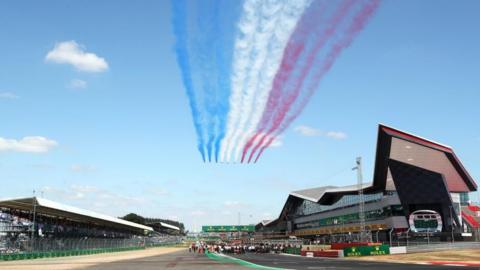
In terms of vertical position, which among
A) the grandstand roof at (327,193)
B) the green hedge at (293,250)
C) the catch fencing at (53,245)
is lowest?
the green hedge at (293,250)

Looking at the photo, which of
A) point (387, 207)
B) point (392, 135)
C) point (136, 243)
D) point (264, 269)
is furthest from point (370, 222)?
point (264, 269)

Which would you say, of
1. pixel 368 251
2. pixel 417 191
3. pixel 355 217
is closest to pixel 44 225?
pixel 368 251

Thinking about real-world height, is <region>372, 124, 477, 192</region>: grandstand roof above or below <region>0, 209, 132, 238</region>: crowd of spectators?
above

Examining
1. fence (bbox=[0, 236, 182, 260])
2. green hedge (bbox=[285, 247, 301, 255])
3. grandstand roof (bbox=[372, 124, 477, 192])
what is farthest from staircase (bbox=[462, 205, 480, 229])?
fence (bbox=[0, 236, 182, 260])

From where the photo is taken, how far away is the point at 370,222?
4552 inches

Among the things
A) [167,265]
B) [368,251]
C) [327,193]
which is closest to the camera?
[167,265]

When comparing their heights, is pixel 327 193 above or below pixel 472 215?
above

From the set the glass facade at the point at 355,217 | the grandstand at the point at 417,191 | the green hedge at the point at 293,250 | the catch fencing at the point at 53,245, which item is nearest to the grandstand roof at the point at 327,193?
the glass facade at the point at 355,217

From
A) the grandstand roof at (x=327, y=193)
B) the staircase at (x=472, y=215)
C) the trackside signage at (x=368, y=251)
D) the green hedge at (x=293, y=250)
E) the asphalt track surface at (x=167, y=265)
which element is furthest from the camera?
the grandstand roof at (x=327, y=193)

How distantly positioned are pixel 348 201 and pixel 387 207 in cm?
2528

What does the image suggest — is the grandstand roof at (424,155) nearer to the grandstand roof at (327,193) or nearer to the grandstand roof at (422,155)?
the grandstand roof at (422,155)

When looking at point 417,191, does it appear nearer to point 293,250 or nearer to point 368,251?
point 293,250

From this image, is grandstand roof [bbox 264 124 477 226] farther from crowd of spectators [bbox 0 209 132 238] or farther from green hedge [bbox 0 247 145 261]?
crowd of spectators [bbox 0 209 132 238]

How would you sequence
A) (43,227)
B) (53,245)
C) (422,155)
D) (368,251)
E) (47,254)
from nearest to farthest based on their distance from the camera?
(368,251) < (47,254) < (53,245) < (43,227) < (422,155)
